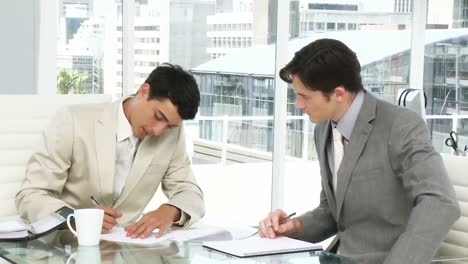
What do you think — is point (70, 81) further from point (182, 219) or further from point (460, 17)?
point (460, 17)

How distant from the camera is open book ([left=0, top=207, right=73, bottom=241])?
227cm

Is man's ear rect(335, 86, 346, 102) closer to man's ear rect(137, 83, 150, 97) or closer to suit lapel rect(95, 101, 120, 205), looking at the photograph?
man's ear rect(137, 83, 150, 97)

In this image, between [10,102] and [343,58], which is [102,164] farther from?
[343,58]

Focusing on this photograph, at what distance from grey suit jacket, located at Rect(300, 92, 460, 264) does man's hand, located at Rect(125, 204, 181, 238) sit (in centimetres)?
49

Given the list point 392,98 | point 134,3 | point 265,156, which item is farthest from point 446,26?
point 134,3

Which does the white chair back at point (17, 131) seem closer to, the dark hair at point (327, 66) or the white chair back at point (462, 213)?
the dark hair at point (327, 66)

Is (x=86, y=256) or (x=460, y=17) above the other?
(x=460, y=17)

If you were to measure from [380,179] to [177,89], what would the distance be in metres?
0.70

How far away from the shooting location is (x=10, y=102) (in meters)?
2.87

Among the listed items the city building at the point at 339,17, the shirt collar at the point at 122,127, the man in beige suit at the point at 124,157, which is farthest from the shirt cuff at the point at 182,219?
the city building at the point at 339,17

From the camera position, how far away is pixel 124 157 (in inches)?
107

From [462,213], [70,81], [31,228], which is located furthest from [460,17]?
[31,228]

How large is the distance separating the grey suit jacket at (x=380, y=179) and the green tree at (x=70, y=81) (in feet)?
7.99

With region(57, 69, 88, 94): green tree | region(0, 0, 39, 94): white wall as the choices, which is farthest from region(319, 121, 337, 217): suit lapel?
region(57, 69, 88, 94): green tree
